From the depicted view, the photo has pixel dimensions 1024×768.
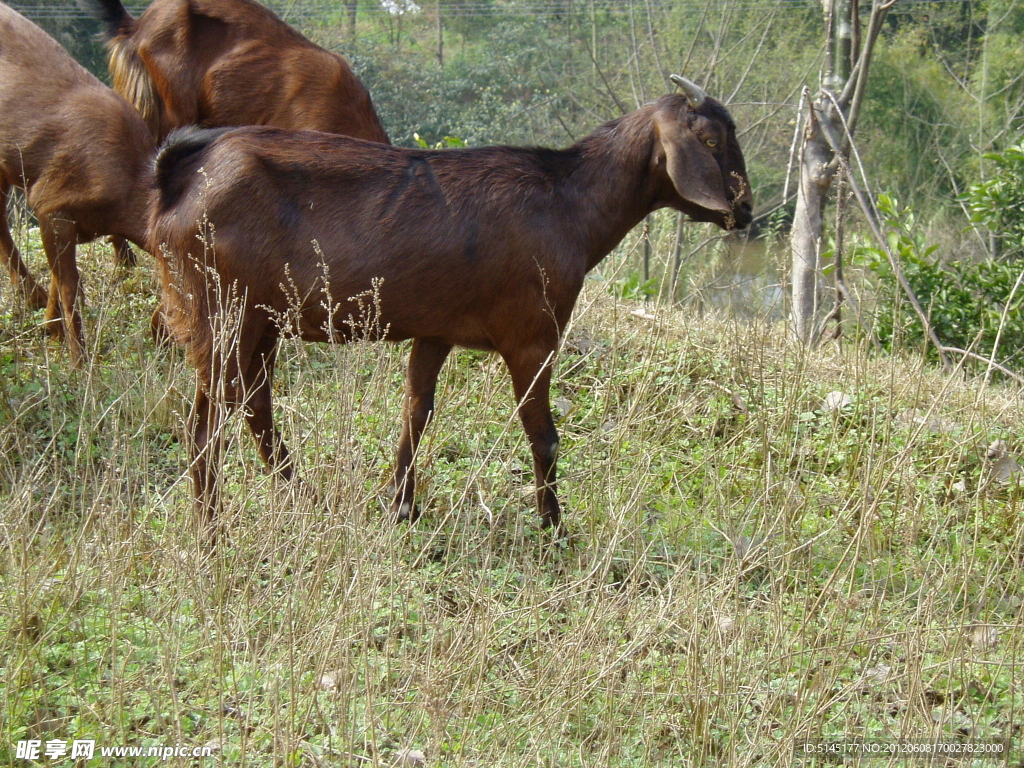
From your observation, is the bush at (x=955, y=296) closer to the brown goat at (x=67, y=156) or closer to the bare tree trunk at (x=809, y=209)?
the bare tree trunk at (x=809, y=209)

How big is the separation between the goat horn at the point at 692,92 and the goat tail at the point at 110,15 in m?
3.59

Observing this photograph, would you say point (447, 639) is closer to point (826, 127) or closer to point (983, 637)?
A: point (983, 637)

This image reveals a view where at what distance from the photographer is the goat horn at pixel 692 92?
411 centimetres

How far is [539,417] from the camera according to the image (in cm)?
422

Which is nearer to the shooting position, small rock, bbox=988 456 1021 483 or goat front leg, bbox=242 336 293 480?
goat front leg, bbox=242 336 293 480

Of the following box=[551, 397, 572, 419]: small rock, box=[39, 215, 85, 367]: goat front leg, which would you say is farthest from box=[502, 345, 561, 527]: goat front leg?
box=[39, 215, 85, 367]: goat front leg

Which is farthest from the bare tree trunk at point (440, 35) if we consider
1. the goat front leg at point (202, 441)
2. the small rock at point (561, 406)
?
the goat front leg at point (202, 441)

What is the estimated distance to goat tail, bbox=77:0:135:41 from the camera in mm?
5863

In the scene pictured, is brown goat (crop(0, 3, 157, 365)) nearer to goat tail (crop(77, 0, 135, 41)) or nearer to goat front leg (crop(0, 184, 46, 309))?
goat front leg (crop(0, 184, 46, 309))

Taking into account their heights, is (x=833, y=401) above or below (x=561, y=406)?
above

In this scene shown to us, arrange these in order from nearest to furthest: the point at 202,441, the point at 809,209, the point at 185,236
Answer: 1. the point at 185,236
2. the point at 202,441
3. the point at 809,209

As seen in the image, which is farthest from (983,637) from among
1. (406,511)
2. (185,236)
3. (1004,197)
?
(1004,197)

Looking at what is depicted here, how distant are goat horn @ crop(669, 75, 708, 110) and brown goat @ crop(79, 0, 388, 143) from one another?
232 centimetres

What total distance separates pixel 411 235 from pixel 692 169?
1257mm
